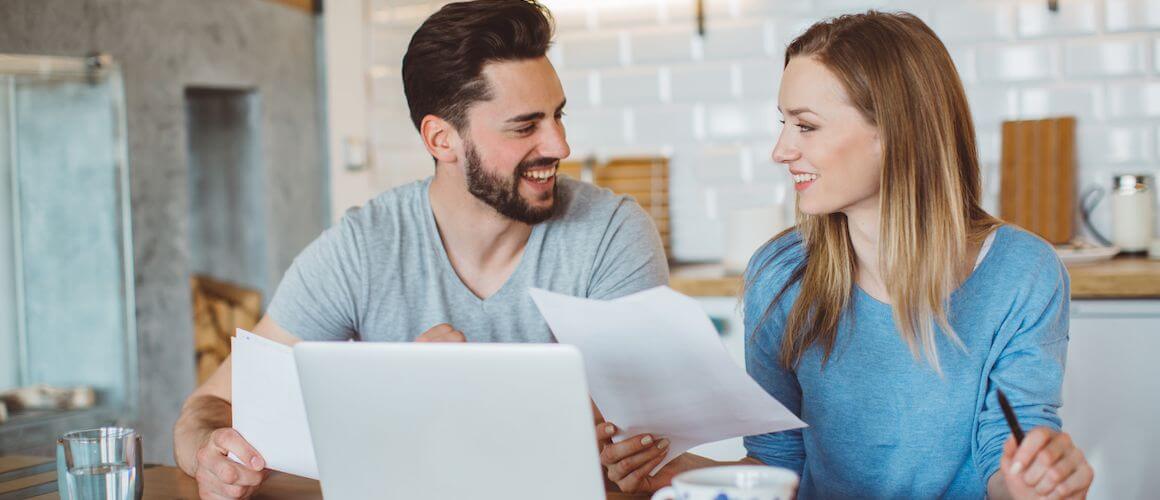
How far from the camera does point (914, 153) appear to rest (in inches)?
58.1

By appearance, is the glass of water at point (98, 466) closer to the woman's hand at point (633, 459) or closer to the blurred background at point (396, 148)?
the woman's hand at point (633, 459)

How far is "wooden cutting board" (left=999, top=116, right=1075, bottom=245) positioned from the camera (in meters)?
2.97

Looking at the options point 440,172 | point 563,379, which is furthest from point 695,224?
point 563,379

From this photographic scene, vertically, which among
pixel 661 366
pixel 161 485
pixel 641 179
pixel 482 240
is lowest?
pixel 161 485

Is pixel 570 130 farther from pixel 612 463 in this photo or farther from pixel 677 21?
pixel 612 463

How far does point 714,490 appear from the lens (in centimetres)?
85

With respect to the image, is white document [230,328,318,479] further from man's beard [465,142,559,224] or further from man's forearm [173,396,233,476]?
man's beard [465,142,559,224]

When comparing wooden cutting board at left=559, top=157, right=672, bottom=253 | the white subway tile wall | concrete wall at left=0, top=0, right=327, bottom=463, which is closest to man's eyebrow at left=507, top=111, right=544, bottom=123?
the white subway tile wall

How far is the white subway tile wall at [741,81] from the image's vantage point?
2.98m

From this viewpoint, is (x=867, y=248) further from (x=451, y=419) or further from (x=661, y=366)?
(x=451, y=419)

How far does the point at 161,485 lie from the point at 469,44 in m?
0.87

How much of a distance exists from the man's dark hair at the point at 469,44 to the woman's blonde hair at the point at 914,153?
22.4 inches

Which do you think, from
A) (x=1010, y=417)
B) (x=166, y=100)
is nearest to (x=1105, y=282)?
(x=1010, y=417)

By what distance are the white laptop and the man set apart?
2.76 ft
